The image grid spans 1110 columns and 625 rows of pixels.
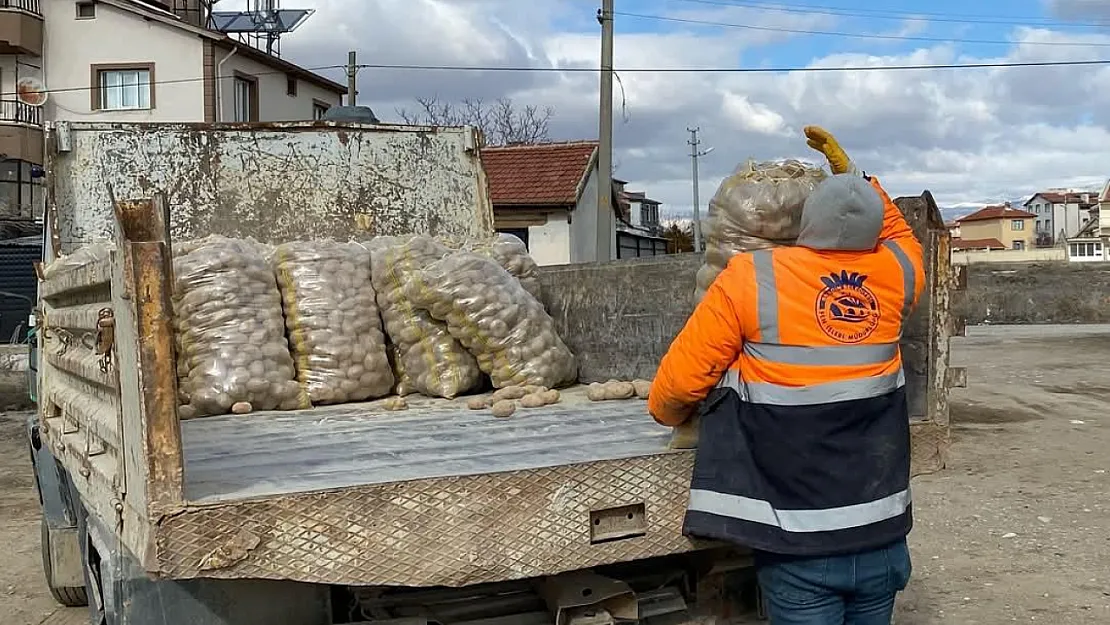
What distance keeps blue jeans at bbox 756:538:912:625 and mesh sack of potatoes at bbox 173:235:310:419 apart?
2049 mm

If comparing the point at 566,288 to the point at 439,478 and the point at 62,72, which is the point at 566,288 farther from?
the point at 62,72

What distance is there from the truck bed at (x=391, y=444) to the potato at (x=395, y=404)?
0.05 meters

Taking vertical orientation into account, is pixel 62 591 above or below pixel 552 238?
below

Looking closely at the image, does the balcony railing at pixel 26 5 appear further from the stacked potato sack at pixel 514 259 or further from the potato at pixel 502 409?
the potato at pixel 502 409

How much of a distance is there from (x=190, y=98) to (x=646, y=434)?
87.4 ft

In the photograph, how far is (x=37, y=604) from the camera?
17.1 ft

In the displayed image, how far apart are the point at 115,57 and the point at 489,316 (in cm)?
2686

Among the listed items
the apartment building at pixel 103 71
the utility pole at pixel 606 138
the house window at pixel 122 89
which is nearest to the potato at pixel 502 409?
the utility pole at pixel 606 138

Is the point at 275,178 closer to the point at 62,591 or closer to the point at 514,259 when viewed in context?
the point at 514,259

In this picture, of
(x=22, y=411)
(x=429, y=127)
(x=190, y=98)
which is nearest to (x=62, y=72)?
(x=190, y=98)

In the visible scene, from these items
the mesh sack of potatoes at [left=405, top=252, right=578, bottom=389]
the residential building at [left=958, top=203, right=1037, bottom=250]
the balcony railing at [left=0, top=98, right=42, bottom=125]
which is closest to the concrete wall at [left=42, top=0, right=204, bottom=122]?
the balcony railing at [left=0, top=98, right=42, bottom=125]

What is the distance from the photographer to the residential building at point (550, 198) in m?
23.1

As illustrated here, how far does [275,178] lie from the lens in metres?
5.36

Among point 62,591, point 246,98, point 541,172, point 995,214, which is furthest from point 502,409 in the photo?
point 995,214
